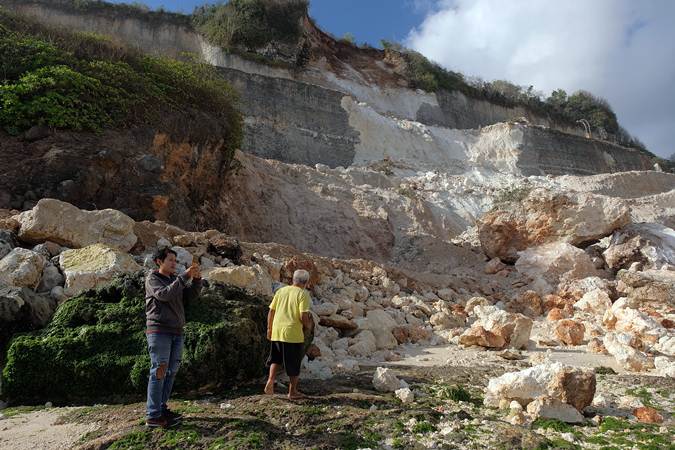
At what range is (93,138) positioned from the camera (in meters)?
9.49

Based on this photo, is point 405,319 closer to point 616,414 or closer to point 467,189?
point 616,414

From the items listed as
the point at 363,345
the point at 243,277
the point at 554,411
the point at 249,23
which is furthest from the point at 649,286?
the point at 249,23

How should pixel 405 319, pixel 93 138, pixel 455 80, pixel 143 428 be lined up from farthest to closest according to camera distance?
pixel 455 80 < pixel 93 138 < pixel 405 319 < pixel 143 428

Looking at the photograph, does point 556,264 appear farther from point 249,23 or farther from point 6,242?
point 249,23

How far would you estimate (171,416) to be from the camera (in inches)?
149

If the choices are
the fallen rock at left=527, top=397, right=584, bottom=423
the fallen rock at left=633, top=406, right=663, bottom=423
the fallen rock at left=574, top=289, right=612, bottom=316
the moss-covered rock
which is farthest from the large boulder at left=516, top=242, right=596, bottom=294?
the moss-covered rock

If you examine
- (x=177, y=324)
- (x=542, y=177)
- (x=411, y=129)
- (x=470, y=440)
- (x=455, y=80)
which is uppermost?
(x=455, y=80)

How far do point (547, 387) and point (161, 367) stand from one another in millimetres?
3008

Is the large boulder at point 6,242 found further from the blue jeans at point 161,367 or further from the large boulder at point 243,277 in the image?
the blue jeans at point 161,367

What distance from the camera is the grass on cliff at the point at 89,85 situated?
30.3 feet

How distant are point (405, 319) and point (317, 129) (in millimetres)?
14158

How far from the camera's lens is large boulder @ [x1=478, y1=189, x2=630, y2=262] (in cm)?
1359

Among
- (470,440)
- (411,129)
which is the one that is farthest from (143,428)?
(411,129)

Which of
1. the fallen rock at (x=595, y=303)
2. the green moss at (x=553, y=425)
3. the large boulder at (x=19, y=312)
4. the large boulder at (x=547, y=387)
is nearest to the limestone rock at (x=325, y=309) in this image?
the large boulder at (x=547, y=387)
